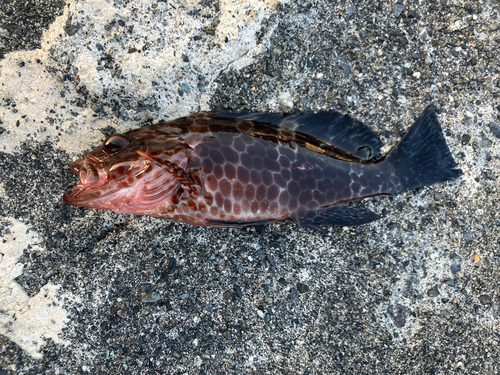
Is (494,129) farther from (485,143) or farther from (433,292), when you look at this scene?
(433,292)

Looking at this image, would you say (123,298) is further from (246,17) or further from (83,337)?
(246,17)

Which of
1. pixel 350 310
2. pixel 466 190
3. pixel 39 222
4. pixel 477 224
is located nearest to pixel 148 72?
pixel 39 222

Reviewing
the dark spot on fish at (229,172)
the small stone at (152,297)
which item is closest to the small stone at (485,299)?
the dark spot on fish at (229,172)

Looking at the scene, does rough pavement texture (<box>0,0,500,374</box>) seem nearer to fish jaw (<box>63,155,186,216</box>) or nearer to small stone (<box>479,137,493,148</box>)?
small stone (<box>479,137,493,148</box>)

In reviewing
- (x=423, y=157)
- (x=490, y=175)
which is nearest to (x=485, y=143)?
(x=490, y=175)

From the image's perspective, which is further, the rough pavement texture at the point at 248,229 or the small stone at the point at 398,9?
the small stone at the point at 398,9

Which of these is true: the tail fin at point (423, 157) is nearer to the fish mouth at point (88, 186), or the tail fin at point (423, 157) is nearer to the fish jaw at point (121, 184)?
the fish jaw at point (121, 184)
